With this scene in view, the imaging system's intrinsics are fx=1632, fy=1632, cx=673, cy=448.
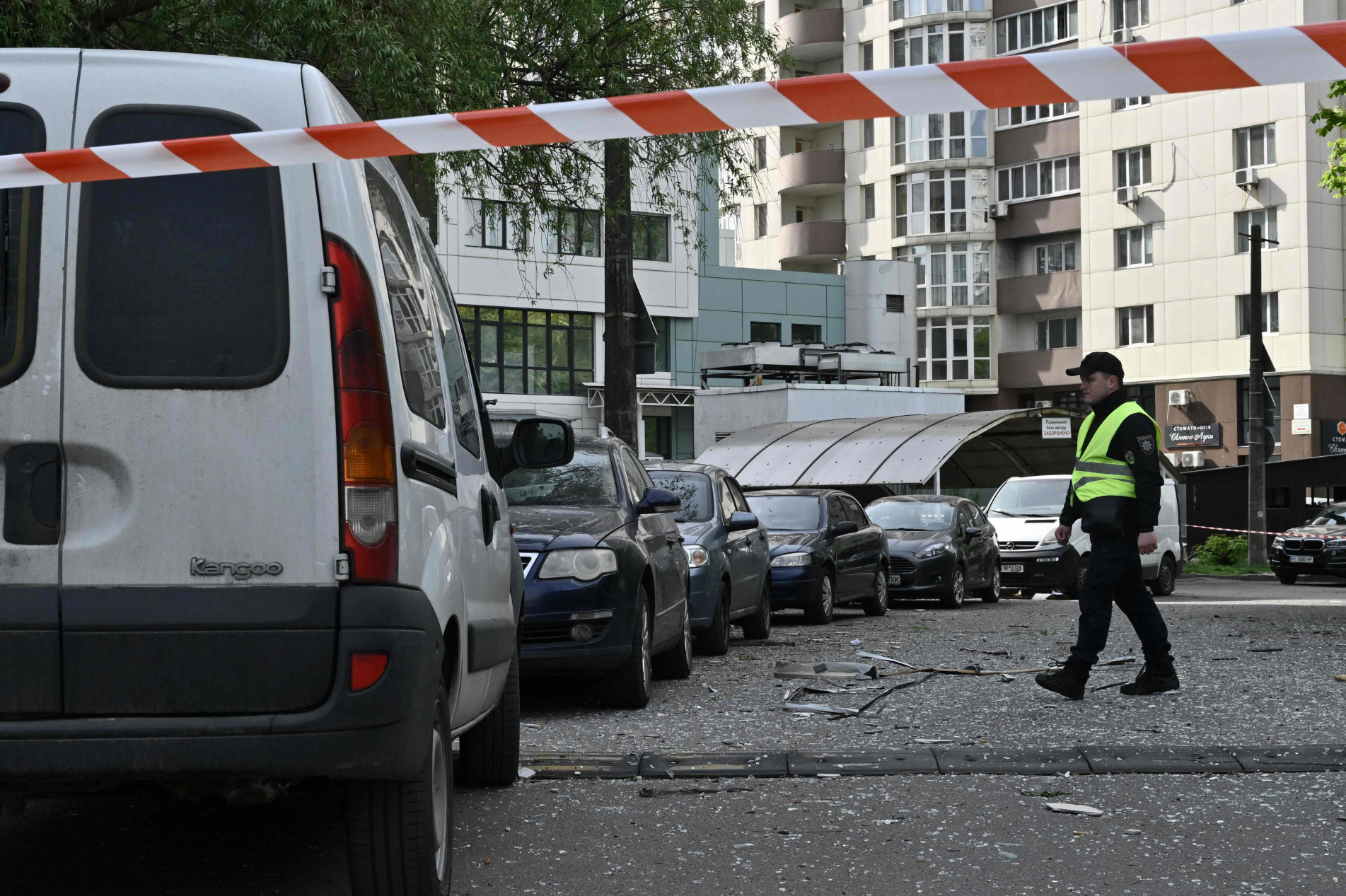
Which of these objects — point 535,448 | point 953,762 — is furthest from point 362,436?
point 953,762

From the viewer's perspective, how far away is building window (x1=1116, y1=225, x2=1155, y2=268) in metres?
53.1

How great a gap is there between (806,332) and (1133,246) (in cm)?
1118

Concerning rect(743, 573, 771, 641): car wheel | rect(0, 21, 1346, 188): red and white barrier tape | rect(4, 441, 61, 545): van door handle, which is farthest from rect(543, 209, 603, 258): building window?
rect(4, 441, 61, 545): van door handle

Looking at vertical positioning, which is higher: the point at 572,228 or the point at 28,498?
the point at 572,228

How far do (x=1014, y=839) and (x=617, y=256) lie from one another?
13.8 meters

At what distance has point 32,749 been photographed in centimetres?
393

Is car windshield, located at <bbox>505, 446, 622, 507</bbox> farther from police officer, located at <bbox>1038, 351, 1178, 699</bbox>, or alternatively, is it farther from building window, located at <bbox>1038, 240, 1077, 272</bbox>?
building window, located at <bbox>1038, 240, 1077, 272</bbox>

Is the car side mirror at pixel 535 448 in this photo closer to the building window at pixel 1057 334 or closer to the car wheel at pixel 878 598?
the car wheel at pixel 878 598

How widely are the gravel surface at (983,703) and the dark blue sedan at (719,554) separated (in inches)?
11.5

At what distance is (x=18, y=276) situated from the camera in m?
4.04

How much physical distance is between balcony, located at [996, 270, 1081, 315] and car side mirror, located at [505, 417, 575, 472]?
51.6 m

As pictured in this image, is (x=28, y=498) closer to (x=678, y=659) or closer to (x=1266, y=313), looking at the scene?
(x=678, y=659)

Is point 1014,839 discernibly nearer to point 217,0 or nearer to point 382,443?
point 382,443

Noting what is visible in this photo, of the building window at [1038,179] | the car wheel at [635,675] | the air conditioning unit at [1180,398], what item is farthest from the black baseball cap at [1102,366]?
the building window at [1038,179]
